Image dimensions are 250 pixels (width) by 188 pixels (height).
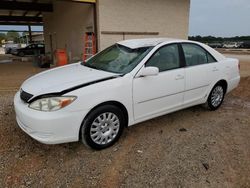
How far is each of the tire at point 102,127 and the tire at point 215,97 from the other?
2308mm

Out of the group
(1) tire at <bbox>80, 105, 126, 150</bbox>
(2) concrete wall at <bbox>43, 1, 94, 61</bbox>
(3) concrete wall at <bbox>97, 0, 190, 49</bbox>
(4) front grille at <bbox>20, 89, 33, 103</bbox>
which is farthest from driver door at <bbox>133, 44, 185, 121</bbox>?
(2) concrete wall at <bbox>43, 1, 94, 61</bbox>

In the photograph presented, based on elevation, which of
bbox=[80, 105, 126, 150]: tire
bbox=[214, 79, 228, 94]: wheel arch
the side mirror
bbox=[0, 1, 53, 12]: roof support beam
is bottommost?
bbox=[80, 105, 126, 150]: tire

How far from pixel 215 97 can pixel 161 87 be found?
5.96 ft

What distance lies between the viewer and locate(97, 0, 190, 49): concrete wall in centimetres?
1033

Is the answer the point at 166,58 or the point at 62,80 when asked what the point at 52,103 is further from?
the point at 166,58

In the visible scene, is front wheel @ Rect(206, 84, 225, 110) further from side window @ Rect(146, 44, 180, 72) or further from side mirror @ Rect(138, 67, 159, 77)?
side mirror @ Rect(138, 67, 159, 77)

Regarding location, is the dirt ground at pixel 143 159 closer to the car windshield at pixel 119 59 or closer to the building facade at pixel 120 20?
the car windshield at pixel 119 59

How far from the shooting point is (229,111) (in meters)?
5.06

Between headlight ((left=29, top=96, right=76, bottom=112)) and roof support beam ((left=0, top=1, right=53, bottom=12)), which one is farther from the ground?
roof support beam ((left=0, top=1, right=53, bottom=12))

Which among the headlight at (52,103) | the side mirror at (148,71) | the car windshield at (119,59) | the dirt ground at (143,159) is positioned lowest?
the dirt ground at (143,159)

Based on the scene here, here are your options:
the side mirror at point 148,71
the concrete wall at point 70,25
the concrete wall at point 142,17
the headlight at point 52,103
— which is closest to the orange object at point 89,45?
the concrete wall at point 142,17

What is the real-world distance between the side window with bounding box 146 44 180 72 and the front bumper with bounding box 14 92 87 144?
152 centimetres

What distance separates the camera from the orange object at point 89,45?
10.5 metres

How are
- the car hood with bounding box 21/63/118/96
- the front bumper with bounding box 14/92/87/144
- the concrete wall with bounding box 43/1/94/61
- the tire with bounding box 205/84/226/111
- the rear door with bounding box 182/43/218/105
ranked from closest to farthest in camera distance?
the front bumper with bounding box 14/92/87/144 < the car hood with bounding box 21/63/118/96 < the rear door with bounding box 182/43/218/105 < the tire with bounding box 205/84/226/111 < the concrete wall with bounding box 43/1/94/61
